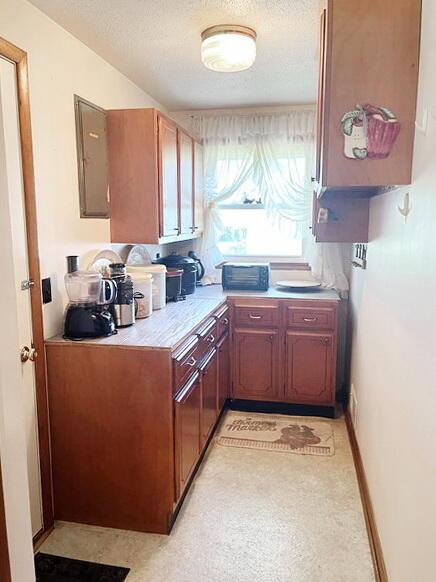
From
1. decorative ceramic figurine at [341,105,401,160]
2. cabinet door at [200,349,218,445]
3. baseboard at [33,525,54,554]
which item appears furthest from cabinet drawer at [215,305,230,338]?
decorative ceramic figurine at [341,105,401,160]

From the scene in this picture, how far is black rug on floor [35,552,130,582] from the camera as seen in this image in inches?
73.7

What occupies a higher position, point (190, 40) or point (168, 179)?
point (190, 40)

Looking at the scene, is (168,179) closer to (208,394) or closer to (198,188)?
(198,188)

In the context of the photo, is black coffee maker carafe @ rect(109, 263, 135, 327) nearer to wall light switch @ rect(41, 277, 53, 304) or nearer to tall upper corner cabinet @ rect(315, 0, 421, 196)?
wall light switch @ rect(41, 277, 53, 304)

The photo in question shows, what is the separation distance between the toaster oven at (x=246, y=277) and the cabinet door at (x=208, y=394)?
87 centimetres

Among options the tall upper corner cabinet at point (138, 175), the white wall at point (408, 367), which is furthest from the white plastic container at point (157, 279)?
the white wall at point (408, 367)

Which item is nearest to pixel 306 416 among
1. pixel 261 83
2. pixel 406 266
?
pixel 406 266

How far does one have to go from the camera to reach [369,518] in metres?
2.16

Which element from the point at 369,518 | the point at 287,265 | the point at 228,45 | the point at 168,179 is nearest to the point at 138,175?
the point at 168,179

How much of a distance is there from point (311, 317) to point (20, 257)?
2.11 meters

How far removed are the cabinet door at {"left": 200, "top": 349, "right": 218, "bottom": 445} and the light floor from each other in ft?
0.81

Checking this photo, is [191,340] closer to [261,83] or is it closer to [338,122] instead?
[338,122]

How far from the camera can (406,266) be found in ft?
5.14

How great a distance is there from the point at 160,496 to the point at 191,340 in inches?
30.4
